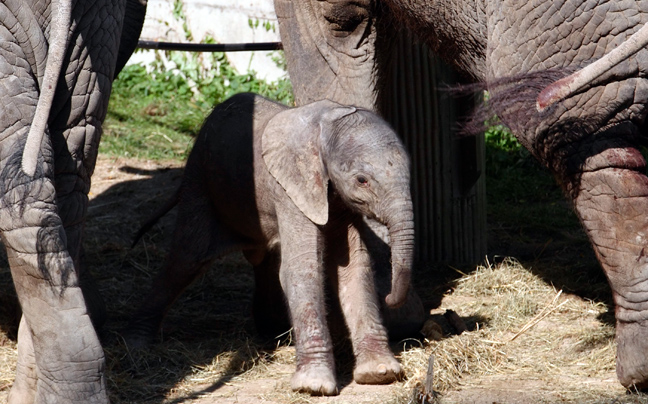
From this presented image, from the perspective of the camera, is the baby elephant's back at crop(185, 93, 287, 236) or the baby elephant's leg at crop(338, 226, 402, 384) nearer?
the baby elephant's leg at crop(338, 226, 402, 384)

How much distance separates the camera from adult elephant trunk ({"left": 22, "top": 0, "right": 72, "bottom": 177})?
9.48 ft

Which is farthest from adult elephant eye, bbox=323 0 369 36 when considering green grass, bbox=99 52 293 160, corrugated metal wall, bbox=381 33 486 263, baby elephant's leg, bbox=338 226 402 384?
green grass, bbox=99 52 293 160

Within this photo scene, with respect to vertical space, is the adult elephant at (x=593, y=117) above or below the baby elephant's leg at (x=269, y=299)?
above

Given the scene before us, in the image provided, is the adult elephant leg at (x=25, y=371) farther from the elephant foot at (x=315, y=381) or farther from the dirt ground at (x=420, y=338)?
the elephant foot at (x=315, y=381)

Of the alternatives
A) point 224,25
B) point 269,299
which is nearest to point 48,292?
point 269,299

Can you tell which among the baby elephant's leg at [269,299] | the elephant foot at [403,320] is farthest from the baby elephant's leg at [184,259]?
the elephant foot at [403,320]

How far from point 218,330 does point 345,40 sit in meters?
1.49

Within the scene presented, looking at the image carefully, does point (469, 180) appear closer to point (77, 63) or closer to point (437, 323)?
point (437, 323)

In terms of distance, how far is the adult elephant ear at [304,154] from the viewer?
3852 millimetres

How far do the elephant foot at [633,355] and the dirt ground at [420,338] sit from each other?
6cm

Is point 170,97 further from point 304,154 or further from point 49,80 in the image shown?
point 49,80

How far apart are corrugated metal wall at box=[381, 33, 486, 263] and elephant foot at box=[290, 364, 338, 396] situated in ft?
6.60

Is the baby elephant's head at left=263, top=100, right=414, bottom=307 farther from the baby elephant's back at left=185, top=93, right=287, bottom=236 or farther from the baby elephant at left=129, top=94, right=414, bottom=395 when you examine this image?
the baby elephant's back at left=185, top=93, right=287, bottom=236

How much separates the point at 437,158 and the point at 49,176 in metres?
2.87
